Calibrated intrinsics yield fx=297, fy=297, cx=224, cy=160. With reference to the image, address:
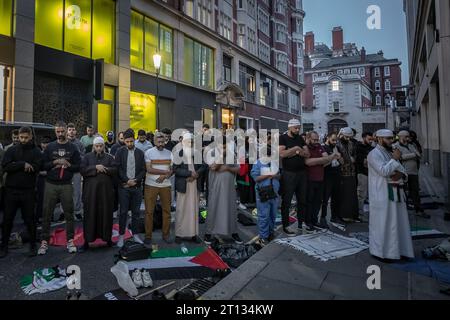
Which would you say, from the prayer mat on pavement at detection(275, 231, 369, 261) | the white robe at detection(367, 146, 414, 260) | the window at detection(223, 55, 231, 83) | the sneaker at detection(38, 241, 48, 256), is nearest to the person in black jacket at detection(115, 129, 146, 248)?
the sneaker at detection(38, 241, 48, 256)

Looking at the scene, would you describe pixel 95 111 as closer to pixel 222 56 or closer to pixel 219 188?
pixel 219 188

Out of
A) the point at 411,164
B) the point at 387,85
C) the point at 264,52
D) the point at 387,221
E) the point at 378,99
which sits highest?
the point at 387,85

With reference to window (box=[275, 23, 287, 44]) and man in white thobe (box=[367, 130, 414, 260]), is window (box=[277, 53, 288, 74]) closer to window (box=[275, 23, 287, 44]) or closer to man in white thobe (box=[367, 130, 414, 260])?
window (box=[275, 23, 287, 44])

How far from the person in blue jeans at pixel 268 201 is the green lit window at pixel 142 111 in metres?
12.1

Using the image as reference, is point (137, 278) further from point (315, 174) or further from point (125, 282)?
point (315, 174)

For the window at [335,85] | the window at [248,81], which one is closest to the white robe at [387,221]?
the window at [248,81]

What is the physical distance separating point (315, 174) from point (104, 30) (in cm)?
1437

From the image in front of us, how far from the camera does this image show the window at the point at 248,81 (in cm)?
2991

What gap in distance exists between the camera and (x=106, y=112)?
608 inches

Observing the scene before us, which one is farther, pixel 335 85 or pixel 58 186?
pixel 335 85

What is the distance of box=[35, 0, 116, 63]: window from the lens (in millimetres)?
12898

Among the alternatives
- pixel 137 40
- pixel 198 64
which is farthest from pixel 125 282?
pixel 198 64

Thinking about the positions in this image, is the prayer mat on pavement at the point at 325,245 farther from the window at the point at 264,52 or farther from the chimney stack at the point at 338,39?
the chimney stack at the point at 338,39
